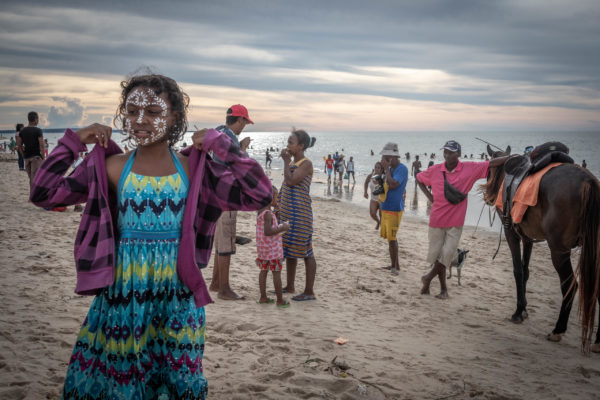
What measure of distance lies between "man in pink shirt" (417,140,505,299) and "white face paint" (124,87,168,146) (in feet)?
15.9

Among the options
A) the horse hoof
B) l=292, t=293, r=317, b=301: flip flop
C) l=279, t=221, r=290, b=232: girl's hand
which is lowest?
the horse hoof

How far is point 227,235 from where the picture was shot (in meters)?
5.34

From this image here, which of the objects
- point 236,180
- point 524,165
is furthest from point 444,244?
point 236,180

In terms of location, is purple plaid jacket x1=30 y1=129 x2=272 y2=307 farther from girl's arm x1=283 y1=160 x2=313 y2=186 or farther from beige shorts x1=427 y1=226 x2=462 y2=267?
beige shorts x1=427 y1=226 x2=462 y2=267

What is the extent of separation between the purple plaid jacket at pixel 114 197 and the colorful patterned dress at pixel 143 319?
0.07 metres

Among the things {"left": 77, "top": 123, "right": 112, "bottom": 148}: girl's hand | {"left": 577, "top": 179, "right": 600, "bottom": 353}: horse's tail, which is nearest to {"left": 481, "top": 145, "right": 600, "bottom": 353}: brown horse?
{"left": 577, "top": 179, "right": 600, "bottom": 353}: horse's tail

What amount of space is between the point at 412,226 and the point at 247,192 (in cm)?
1227

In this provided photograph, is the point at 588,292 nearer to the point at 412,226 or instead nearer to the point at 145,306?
the point at 145,306

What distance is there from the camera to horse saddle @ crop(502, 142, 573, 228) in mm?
5258

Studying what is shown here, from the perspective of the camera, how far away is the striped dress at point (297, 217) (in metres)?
5.48

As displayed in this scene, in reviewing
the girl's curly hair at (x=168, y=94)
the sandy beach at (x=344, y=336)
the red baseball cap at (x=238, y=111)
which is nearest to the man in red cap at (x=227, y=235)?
the red baseball cap at (x=238, y=111)

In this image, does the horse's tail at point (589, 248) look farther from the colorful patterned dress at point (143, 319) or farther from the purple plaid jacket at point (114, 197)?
the colorful patterned dress at point (143, 319)

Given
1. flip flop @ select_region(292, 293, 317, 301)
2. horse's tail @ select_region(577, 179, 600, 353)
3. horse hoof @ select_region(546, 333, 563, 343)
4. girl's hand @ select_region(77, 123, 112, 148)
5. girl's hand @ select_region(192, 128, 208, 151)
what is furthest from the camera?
flip flop @ select_region(292, 293, 317, 301)

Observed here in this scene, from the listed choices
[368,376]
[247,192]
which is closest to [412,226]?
[368,376]
